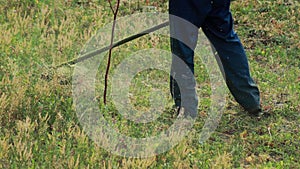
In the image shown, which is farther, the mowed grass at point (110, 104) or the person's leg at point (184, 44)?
the person's leg at point (184, 44)

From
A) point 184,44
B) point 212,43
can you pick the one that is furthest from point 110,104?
point 212,43

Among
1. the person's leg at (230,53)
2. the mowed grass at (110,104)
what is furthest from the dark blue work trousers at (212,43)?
the mowed grass at (110,104)

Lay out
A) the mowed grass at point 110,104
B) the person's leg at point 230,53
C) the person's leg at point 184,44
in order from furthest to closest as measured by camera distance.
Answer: the person's leg at point 230,53 → the person's leg at point 184,44 → the mowed grass at point 110,104

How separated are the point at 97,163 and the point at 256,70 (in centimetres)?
285

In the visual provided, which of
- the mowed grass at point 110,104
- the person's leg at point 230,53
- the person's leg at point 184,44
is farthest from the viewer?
the person's leg at point 230,53

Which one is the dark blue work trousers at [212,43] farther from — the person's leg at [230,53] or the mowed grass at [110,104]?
the mowed grass at [110,104]

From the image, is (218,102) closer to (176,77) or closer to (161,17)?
(176,77)

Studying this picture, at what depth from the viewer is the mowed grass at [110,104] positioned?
452 cm

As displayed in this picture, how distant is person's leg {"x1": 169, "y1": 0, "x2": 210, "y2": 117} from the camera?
4992mm

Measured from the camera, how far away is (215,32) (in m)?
5.22

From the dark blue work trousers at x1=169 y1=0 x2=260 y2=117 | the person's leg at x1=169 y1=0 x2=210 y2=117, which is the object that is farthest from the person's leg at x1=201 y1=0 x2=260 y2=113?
the person's leg at x1=169 y1=0 x2=210 y2=117

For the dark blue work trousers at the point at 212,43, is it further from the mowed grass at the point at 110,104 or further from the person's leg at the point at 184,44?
the mowed grass at the point at 110,104

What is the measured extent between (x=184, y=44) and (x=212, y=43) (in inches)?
13.4

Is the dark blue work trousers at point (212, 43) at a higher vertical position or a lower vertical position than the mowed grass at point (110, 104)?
higher
